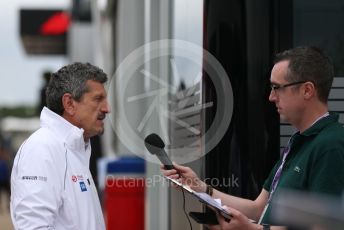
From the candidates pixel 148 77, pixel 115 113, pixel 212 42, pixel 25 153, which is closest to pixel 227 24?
pixel 212 42

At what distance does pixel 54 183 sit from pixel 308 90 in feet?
3.94

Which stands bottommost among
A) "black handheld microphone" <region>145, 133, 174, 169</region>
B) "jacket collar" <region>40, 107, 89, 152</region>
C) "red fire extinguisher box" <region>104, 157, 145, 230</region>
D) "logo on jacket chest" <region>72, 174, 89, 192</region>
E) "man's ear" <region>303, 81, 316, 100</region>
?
"red fire extinguisher box" <region>104, 157, 145, 230</region>

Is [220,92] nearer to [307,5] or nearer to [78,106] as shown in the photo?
[307,5]

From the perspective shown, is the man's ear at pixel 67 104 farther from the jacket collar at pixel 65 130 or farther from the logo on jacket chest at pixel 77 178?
the logo on jacket chest at pixel 77 178

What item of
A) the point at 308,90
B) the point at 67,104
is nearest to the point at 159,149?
the point at 67,104

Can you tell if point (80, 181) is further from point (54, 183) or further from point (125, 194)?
point (125, 194)

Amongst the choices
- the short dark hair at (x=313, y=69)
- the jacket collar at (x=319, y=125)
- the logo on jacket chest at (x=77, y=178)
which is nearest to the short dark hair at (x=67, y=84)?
the logo on jacket chest at (x=77, y=178)

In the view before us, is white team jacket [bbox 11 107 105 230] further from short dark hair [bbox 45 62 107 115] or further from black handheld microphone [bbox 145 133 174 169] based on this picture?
black handheld microphone [bbox 145 133 174 169]

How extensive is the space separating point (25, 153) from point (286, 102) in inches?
47.2

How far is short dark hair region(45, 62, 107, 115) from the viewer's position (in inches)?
161

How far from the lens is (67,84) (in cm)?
411

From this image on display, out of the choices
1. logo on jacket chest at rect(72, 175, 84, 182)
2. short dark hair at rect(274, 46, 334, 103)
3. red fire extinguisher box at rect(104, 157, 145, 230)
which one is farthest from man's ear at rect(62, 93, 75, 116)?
red fire extinguisher box at rect(104, 157, 145, 230)

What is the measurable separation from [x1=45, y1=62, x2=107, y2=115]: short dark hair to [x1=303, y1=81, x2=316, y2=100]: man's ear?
1082 millimetres

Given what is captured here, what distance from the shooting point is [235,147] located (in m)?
5.35
